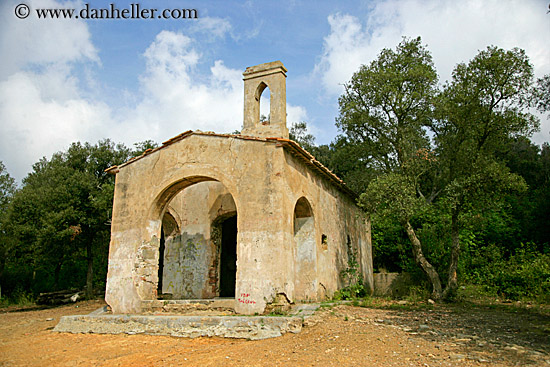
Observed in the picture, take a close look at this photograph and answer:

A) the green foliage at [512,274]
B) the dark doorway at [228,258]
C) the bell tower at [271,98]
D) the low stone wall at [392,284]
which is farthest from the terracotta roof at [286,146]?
the green foliage at [512,274]

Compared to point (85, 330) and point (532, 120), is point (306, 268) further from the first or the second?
point (532, 120)

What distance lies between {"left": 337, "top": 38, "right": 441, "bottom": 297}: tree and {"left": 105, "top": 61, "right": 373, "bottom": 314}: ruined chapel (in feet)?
6.44

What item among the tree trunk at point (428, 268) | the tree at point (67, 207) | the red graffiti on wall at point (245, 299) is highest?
the tree at point (67, 207)

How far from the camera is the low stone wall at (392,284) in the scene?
1661 centimetres

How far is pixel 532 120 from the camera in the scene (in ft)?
41.1

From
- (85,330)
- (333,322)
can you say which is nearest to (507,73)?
(333,322)

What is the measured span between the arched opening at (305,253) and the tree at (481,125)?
175 inches

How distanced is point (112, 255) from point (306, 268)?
554 centimetres

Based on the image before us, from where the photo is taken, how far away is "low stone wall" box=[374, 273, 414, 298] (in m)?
16.6

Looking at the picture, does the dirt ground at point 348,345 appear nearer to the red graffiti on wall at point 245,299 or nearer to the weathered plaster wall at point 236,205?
the red graffiti on wall at point 245,299

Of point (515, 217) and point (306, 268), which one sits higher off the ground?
point (515, 217)

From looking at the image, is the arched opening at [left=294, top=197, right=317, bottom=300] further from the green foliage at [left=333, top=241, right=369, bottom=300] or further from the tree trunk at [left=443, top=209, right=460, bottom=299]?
the tree trunk at [left=443, top=209, right=460, bottom=299]

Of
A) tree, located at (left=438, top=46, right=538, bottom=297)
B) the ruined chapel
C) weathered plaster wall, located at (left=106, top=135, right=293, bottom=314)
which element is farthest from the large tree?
weathered plaster wall, located at (left=106, top=135, right=293, bottom=314)

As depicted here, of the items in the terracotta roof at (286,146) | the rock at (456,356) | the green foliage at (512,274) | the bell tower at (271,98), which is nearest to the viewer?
the rock at (456,356)
